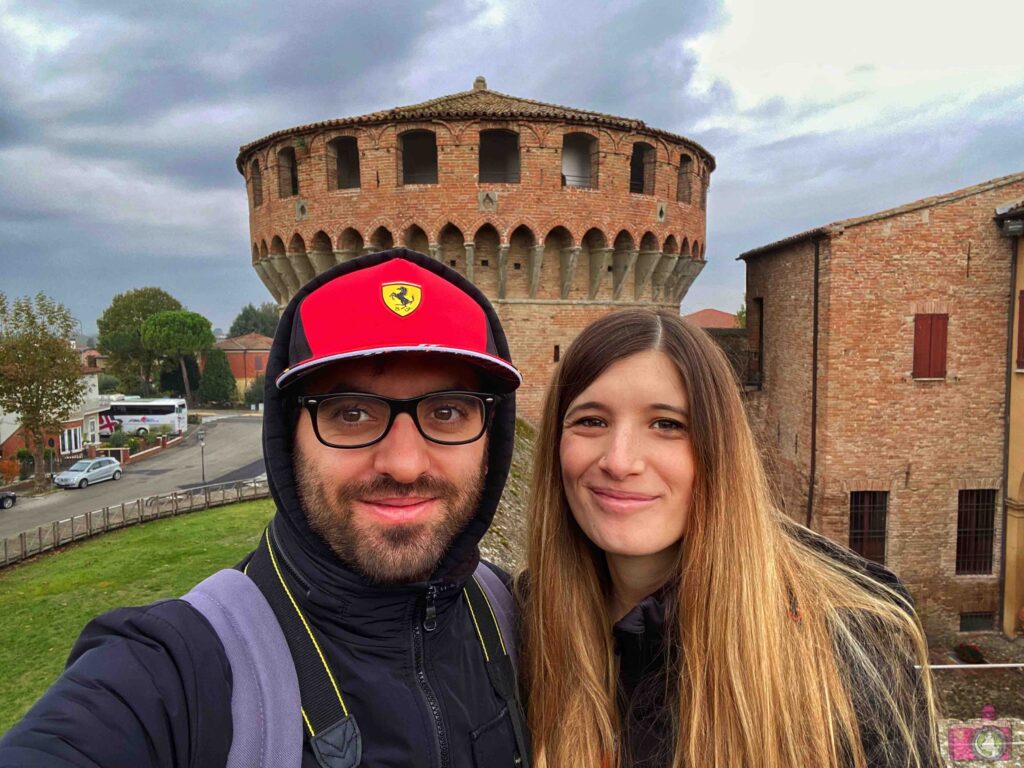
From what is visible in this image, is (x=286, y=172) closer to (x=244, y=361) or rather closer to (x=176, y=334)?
(x=176, y=334)

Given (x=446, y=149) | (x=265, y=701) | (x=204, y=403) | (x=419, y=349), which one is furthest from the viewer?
(x=204, y=403)

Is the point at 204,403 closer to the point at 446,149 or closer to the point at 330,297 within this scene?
the point at 446,149

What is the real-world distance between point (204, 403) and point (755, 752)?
6035 cm

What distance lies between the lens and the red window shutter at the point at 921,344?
13711mm

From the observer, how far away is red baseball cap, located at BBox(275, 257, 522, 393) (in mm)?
A: 1519

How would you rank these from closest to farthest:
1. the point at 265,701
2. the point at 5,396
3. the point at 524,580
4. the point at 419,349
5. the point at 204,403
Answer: the point at 265,701 < the point at 419,349 < the point at 524,580 < the point at 5,396 < the point at 204,403

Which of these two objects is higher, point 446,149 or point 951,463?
point 446,149

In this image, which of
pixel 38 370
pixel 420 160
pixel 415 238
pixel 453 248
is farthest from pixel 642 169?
pixel 38 370

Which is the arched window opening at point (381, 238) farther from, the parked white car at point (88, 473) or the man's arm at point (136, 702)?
the parked white car at point (88, 473)

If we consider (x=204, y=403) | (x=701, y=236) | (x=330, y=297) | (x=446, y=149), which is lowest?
(x=204, y=403)

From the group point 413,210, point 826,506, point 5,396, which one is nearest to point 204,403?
point 5,396

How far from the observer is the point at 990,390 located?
45.1ft

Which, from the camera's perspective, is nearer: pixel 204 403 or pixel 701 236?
pixel 701 236

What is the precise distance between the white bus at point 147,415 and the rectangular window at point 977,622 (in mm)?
40196
